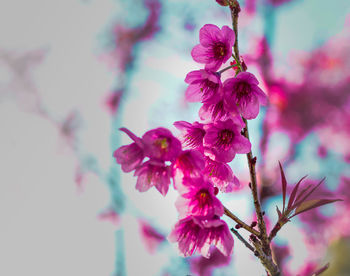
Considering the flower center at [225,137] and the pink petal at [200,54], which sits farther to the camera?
the pink petal at [200,54]

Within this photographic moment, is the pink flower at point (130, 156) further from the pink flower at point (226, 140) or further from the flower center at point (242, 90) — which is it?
the flower center at point (242, 90)

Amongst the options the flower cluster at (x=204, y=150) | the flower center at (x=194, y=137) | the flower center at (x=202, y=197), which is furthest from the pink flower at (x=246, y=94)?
the flower center at (x=202, y=197)

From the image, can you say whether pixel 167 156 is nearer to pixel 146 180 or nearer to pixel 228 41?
pixel 146 180

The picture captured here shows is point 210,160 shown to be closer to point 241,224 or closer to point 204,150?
point 204,150

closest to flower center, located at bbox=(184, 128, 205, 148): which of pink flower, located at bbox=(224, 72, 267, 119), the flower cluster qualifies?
the flower cluster

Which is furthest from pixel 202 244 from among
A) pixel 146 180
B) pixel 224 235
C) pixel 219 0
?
pixel 219 0

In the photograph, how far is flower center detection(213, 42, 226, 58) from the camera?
25.4 inches

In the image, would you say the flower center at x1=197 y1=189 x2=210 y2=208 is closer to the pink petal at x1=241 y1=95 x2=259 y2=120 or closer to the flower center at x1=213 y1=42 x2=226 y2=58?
the pink petal at x1=241 y1=95 x2=259 y2=120

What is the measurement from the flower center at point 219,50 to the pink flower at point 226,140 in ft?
0.61

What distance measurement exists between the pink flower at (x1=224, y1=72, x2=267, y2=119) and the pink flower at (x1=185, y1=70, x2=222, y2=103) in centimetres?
4

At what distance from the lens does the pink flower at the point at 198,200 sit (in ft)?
1.60

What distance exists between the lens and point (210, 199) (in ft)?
1.63

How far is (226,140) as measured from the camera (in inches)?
21.9

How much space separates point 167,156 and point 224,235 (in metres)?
0.19
